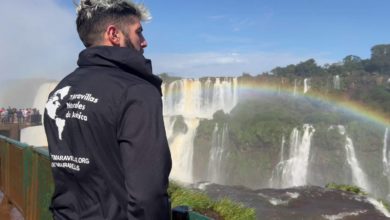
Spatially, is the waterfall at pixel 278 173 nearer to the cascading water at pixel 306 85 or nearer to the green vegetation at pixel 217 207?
the cascading water at pixel 306 85

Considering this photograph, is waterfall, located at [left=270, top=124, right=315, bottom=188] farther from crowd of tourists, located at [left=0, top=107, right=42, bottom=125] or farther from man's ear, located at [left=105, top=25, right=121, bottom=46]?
man's ear, located at [left=105, top=25, right=121, bottom=46]

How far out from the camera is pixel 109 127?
1822 mm

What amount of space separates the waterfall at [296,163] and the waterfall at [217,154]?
16.4 ft

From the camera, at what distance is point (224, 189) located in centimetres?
2403

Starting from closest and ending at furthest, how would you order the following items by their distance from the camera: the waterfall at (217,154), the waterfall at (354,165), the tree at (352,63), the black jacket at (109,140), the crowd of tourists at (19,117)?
the black jacket at (109,140), the crowd of tourists at (19,117), the waterfall at (354,165), the waterfall at (217,154), the tree at (352,63)

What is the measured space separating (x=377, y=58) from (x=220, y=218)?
241 ft

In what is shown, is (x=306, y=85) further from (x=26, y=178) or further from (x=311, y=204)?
(x=26, y=178)

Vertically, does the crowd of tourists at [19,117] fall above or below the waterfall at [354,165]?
above

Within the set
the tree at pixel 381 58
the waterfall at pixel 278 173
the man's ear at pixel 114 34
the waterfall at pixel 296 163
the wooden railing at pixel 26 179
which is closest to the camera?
the man's ear at pixel 114 34

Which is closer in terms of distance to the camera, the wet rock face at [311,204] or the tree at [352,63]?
the wet rock face at [311,204]

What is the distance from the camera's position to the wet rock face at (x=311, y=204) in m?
18.0

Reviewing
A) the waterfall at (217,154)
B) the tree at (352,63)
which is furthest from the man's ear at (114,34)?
the tree at (352,63)

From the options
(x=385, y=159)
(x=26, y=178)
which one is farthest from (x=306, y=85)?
(x=26, y=178)

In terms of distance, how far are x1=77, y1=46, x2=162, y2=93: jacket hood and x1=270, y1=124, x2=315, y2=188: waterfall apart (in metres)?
39.5
